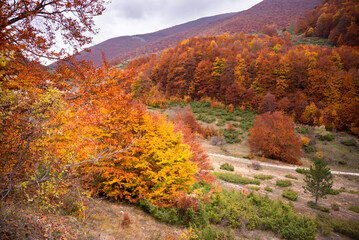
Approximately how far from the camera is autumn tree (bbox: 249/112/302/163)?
19.2 m

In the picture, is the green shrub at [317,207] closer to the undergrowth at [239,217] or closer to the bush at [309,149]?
the undergrowth at [239,217]

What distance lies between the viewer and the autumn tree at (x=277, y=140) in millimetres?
19239

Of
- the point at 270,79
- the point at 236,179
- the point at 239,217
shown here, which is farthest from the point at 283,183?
the point at 270,79

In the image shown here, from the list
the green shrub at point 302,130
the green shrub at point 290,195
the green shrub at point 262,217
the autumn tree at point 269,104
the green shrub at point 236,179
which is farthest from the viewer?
the autumn tree at point 269,104

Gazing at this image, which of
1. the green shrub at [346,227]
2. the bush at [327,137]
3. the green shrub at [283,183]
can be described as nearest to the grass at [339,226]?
the green shrub at [346,227]

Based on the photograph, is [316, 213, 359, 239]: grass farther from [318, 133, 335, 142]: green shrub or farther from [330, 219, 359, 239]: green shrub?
[318, 133, 335, 142]: green shrub

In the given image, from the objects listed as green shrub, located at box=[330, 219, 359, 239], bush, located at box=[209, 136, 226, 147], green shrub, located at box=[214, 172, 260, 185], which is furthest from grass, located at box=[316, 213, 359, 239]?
bush, located at box=[209, 136, 226, 147]

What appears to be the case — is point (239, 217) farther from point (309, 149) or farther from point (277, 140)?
point (309, 149)

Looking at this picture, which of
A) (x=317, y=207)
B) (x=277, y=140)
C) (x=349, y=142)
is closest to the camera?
(x=317, y=207)

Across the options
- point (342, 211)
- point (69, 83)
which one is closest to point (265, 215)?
point (342, 211)

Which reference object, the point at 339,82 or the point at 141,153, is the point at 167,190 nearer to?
the point at 141,153

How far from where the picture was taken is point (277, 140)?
65.1 feet

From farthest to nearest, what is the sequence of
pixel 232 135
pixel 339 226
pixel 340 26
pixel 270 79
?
pixel 340 26, pixel 270 79, pixel 232 135, pixel 339 226

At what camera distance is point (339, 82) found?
3084cm
